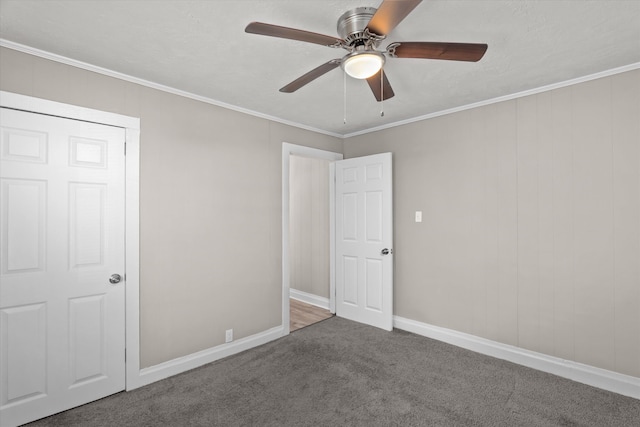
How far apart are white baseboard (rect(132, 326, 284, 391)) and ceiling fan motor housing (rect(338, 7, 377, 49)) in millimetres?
2798

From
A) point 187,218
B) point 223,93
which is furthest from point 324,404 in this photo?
point 223,93

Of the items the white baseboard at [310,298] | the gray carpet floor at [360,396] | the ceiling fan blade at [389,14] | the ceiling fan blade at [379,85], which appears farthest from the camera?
the white baseboard at [310,298]

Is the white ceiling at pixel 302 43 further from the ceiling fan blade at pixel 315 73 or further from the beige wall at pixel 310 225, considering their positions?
the beige wall at pixel 310 225

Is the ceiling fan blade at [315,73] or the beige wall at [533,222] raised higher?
the ceiling fan blade at [315,73]

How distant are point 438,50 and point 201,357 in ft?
9.88

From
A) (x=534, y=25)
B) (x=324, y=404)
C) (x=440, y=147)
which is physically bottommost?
(x=324, y=404)

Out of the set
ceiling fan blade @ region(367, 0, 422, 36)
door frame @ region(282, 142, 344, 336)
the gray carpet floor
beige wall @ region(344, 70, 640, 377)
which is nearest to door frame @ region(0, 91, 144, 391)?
the gray carpet floor

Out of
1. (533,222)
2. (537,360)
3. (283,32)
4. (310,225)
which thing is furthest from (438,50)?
(310,225)

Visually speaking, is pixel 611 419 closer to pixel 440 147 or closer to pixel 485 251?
pixel 485 251

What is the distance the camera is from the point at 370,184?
3.84 m

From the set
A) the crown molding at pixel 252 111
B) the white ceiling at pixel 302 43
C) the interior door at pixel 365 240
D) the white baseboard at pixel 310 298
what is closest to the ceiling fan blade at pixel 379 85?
the white ceiling at pixel 302 43

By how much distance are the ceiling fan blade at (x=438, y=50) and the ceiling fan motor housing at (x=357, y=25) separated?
149 millimetres

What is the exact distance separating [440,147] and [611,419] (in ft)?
8.44

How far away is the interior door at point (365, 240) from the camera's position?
369 cm
